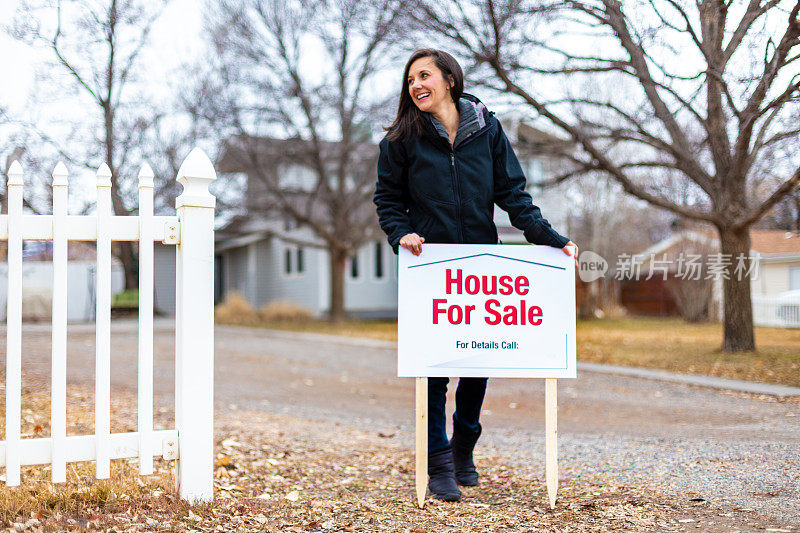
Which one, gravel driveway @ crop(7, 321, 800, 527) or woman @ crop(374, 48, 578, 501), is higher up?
woman @ crop(374, 48, 578, 501)

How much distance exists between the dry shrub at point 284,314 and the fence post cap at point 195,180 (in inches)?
777

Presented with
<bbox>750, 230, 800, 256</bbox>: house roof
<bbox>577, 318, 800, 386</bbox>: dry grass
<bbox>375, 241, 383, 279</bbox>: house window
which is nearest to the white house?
<bbox>375, 241, 383, 279</bbox>: house window

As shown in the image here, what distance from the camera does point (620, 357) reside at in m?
11.8

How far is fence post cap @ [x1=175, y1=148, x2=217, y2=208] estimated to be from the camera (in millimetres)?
3281

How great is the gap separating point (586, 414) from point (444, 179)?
418 centimetres

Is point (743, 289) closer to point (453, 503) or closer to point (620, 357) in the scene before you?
point (620, 357)

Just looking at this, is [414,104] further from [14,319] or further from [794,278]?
[794,278]

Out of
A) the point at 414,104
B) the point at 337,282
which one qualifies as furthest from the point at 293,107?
the point at 414,104

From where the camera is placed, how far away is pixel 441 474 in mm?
3596

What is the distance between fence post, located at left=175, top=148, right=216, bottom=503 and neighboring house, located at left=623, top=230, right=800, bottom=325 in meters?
20.2

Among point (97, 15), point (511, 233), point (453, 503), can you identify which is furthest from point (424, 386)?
point (511, 233)

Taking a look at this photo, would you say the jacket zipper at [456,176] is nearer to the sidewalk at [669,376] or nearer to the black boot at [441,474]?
the black boot at [441,474]

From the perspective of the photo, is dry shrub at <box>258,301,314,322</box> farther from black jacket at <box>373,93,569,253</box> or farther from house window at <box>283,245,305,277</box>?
black jacket at <box>373,93,569,253</box>

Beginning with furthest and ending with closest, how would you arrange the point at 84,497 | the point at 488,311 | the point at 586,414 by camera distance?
the point at 586,414 → the point at 488,311 → the point at 84,497
